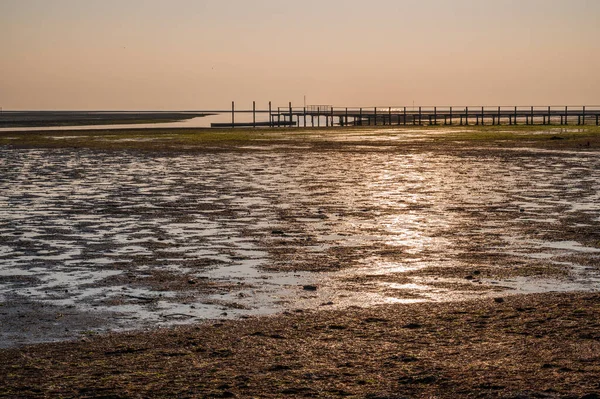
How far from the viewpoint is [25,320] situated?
9.98 meters

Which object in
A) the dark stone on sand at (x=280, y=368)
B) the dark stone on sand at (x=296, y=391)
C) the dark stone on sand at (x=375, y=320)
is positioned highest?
the dark stone on sand at (x=375, y=320)

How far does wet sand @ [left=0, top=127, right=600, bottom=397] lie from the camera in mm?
7914

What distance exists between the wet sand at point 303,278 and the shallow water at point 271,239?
6 cm

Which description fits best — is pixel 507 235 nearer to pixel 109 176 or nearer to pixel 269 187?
pixel 269 187

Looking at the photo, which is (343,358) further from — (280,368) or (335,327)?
(335,327)

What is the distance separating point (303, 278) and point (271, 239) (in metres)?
4.00

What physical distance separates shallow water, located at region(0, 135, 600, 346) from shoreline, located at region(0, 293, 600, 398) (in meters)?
0.78

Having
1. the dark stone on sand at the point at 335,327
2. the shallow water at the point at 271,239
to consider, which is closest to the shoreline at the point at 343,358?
the dark stone on sand at the point at 335,327

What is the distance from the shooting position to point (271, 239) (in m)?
16.5

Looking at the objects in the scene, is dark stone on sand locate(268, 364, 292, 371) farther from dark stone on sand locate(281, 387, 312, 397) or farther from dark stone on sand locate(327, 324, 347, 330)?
dark stone on sand locate(327, 324, 347, 330)

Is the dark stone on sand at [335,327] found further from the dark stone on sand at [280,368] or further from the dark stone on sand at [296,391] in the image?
the dark stone on sand at [296,391]

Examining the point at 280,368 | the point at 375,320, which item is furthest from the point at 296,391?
the point at 375,320

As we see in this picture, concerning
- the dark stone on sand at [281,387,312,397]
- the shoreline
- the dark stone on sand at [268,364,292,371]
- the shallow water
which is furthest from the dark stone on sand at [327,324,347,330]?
the dark stone on sand at [281,387,312,397]

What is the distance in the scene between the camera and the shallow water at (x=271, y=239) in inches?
444
